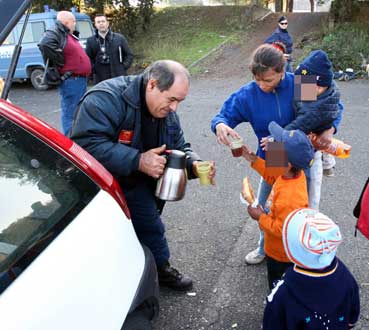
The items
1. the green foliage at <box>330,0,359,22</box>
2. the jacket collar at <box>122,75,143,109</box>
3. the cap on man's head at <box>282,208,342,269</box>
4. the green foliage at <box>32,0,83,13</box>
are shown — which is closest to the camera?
the cap on man's head at <box>282,208,342,269</box>

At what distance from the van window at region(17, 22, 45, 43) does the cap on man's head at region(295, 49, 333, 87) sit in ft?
30.7

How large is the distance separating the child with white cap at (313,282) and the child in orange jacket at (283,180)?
1.55ft

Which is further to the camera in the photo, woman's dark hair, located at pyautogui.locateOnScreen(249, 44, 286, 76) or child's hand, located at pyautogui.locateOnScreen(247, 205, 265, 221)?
woman's dark hair, located at pyautogui.locateOnScreen(249, 44, 286, 76)

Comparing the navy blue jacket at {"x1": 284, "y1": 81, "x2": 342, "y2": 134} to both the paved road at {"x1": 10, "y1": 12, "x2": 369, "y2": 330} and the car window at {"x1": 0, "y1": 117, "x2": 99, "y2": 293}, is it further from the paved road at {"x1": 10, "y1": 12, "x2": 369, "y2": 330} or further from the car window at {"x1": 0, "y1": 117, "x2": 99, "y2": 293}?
the car window at {"x1": 0, "y1": 117, "x2": 99, "y2": 293}

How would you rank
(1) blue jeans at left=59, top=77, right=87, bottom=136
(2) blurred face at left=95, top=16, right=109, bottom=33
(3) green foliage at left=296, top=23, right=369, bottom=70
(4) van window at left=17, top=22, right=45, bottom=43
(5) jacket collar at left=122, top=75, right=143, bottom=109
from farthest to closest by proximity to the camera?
(4) van window at left=17, top=22, right=45, bottom=43 < (3) green foliage at left=296, top=23, right=369, bottom=70 < (2) blurred face at left=95, top=16, right=109, bottom=33 < (1) blue jeans at left=59, top=77, right=87, bottom=136 < (5) jacket collar at left=122, top=75, right=143, bottom=109

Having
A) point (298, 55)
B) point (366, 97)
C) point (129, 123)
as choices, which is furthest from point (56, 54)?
point (298, 55)

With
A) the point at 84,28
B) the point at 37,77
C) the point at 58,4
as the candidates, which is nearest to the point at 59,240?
the point at 37,77

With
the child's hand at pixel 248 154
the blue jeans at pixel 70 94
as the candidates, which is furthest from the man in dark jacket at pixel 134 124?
the blue jeans at pixel 70 94

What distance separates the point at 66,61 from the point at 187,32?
10.4 metres

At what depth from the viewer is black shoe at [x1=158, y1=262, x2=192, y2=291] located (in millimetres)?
2875

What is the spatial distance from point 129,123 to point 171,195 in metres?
0.47

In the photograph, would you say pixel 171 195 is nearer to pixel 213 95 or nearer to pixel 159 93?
pixel 159 93

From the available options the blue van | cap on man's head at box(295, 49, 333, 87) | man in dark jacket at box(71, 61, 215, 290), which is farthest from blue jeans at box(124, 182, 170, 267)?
the blue van

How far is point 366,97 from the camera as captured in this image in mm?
8266
